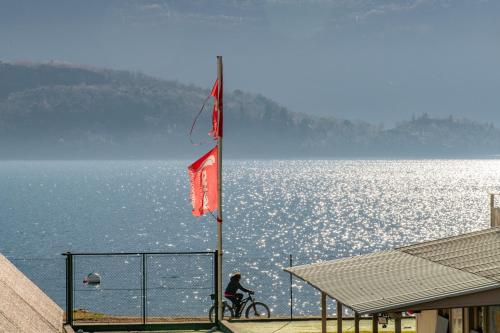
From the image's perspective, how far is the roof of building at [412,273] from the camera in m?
15.3

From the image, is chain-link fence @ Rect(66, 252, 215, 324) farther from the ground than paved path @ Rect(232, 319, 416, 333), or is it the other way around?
paved path @ Rect(232, 319, 416, 333)

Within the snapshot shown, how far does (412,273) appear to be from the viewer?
17.5 metres

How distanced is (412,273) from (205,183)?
1128cm

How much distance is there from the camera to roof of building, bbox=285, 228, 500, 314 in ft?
50.3

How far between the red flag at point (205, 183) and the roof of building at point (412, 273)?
7230 millimetres

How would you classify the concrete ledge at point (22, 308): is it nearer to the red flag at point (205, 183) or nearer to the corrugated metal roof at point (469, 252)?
the corrugated metal roof at point (469, 252)

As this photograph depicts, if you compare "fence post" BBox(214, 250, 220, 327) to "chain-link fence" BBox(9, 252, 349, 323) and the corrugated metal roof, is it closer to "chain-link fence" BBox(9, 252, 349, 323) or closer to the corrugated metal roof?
the corrugated metal roof

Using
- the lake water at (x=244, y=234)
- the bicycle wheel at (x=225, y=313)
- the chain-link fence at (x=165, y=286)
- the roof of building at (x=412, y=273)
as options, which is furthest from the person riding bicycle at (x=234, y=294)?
the lake water at (x=244, y=234)

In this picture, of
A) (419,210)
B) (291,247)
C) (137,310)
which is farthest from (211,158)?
(419,210)

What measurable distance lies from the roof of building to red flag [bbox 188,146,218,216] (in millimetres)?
7230

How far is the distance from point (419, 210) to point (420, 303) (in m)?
175

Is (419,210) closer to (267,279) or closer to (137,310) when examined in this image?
(267,279)

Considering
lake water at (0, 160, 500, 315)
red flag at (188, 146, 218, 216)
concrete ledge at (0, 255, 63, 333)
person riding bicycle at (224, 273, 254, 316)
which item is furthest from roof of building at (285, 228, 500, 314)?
lake water at (0, 160, 500, 315)

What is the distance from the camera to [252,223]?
159875 millimetres
